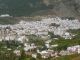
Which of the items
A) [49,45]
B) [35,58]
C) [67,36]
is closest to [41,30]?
[67,36]

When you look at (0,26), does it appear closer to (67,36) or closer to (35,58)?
(67,36)

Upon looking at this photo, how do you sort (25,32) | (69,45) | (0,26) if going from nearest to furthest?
1. (69,45)
2. (25,32)
3. (0,26)

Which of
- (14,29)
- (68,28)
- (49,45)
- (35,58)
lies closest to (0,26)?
(14,29)

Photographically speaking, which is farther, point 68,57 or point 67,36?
point 67,36

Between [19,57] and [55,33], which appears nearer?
[19,57]

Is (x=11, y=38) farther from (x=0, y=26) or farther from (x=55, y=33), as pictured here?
(x=0, y=26)

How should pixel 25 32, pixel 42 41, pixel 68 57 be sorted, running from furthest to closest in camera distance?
pixel 25 32, pixel 42 41, pixel 68 57

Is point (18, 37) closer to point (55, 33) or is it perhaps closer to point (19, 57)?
point (55, 33)

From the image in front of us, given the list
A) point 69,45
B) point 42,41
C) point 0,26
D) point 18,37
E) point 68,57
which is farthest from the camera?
point 0,26

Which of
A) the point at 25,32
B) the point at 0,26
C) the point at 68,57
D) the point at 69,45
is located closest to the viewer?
the point at 68,57
